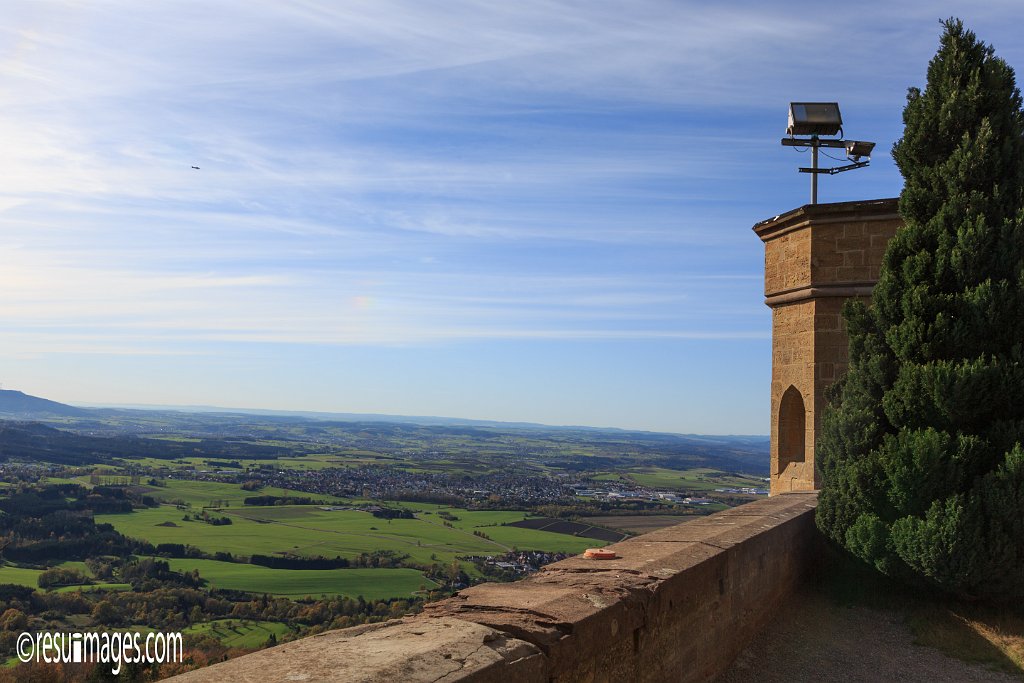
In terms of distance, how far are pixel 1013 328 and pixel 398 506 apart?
184 ft

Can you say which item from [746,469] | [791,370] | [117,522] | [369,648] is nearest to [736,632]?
[369,648]

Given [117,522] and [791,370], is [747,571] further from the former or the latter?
[117,522]

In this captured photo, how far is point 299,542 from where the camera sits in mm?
41906

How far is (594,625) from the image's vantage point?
3.32 meters

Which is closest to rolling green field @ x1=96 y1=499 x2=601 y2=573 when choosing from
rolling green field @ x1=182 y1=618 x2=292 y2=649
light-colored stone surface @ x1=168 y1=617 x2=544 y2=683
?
rolling green field @ x1=182 y1=618 x2=292 y2=649

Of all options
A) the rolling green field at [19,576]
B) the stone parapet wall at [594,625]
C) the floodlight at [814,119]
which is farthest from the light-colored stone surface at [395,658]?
the rolling green field at [19,576]

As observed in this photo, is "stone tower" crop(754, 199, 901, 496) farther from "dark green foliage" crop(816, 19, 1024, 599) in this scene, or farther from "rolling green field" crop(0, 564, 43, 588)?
"rolling green field" crop(0, 564, 43, 588)

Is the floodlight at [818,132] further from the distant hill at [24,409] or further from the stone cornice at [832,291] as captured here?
the distant hill at [24,409]

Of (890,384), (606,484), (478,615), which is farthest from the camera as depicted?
(606,484)

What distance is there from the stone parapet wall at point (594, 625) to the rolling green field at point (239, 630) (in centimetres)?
1654

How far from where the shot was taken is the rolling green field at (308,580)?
28594 millimetres

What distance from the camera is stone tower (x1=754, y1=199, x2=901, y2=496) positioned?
906 cm

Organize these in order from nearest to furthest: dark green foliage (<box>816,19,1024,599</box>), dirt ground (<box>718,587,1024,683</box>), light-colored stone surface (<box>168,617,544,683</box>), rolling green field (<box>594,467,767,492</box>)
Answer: light-colored stone surface (<box>168,617,544,683</box>) → dirt ground (<box>718,587,1024,683</box>) → dark green foliage (<box>816,19,1024,599</box>) → rolling green field (<box>594,467,767,492</box>)

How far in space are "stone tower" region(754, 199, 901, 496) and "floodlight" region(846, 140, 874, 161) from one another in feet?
6.78
